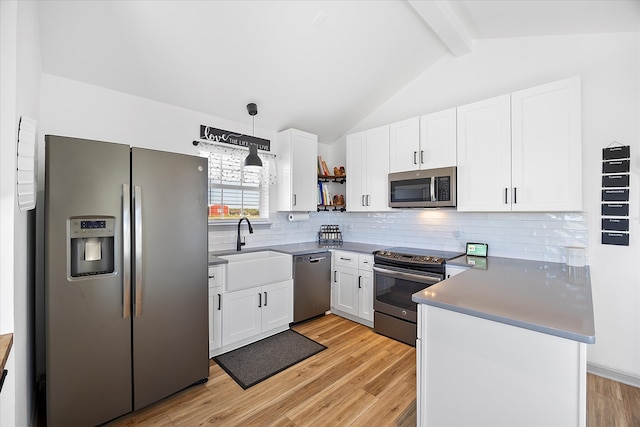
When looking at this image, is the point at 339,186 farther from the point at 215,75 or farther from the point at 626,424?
the point at 626,424

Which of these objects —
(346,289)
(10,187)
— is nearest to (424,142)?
(346,289)

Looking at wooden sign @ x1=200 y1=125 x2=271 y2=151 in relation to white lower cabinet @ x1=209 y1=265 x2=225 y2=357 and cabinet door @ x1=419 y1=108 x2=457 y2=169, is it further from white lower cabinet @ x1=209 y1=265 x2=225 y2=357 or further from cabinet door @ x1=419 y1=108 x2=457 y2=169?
cabinet door @ x1=419 y1=108 x2=457 y2=169

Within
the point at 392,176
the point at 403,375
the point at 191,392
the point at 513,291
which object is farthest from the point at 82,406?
the point at 392,176

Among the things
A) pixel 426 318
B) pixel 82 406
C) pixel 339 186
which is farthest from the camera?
pixel 339 186

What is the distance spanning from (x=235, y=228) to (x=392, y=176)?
77.4 inches

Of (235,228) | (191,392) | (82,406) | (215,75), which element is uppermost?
(215,75)

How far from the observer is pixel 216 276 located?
8.80ft

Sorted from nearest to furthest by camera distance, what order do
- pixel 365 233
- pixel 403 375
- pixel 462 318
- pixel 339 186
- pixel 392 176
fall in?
pixel 462 318
pixel 403 375
pixel 392 176
pixel 365 233
pixel 339 186

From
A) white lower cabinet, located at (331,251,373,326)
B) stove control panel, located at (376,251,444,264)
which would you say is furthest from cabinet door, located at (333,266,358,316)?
stove control panel, located at (376,251,444,264)

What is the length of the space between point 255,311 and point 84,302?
151 centimetres

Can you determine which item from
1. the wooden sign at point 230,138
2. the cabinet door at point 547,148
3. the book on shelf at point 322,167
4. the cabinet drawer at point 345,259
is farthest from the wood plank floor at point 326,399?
the book on shelf at point 322,167

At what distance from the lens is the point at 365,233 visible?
4195mm

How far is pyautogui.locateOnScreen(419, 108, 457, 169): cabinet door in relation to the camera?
2939 millimetres

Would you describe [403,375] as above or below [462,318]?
below
